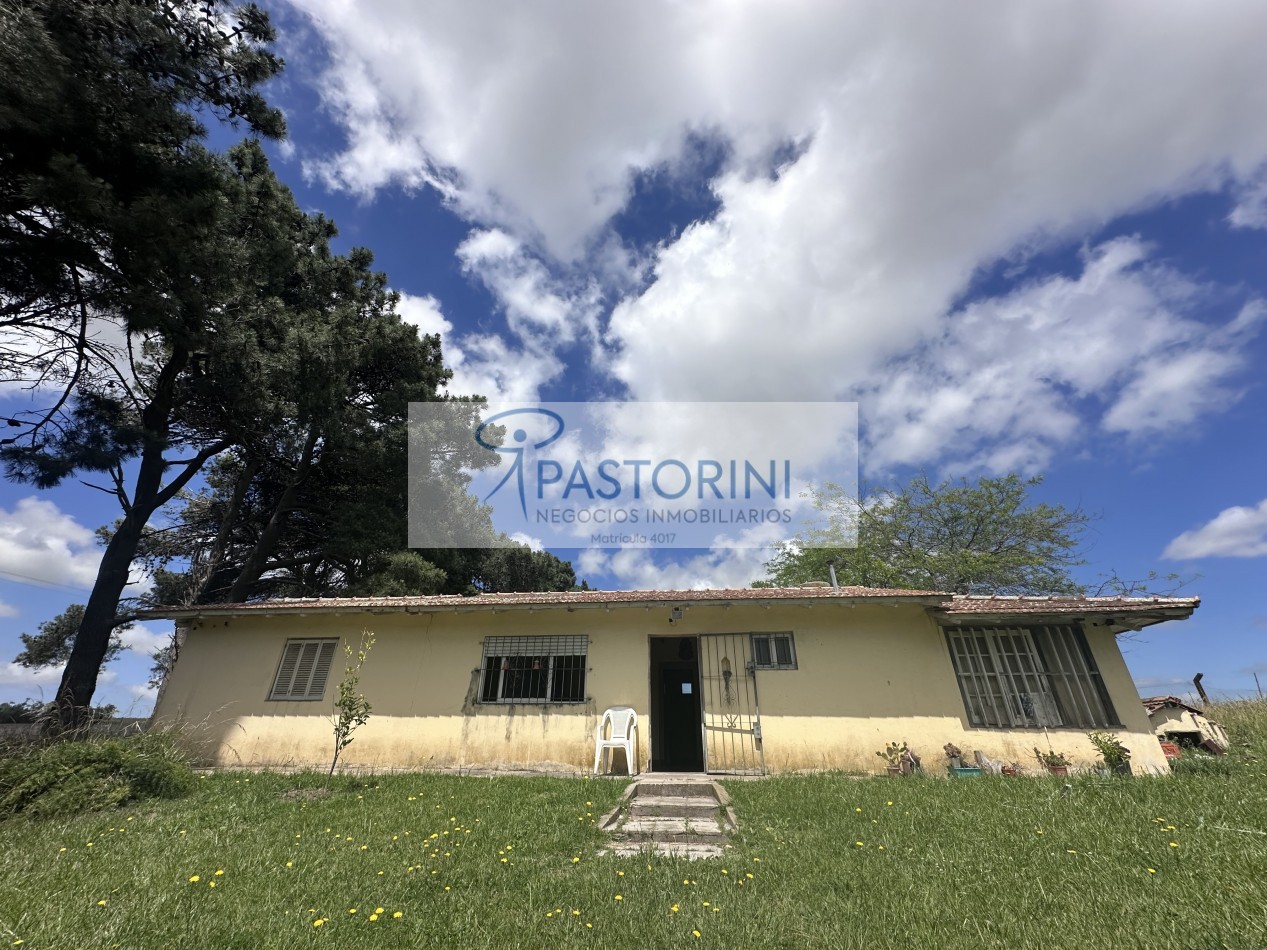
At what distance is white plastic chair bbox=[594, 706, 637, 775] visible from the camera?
831 centimetres

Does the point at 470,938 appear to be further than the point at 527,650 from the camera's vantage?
No

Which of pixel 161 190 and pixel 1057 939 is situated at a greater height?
pixel 161 190

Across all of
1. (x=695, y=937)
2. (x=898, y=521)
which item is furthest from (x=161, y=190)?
(x=898, y=521)

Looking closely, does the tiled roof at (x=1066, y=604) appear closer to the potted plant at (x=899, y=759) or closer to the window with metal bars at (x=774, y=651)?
the potted plant at (x=899, y=759)

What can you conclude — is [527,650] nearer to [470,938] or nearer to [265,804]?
[265,804]

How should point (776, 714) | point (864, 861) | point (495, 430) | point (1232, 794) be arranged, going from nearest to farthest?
point (864, 861) < point (1232, 794) < point (776, 714) < point (495, 430)

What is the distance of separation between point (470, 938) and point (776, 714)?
688 cm

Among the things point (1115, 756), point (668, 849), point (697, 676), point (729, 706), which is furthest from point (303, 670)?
point (1115, 756)

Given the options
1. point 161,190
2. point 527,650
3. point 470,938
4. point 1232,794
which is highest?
point 161,190

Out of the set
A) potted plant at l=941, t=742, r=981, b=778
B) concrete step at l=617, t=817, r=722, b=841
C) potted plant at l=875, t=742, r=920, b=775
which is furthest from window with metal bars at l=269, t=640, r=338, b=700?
potted plant at l=941, t=742, r=981, b=778

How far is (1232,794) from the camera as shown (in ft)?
17.4

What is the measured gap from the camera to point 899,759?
803 cm

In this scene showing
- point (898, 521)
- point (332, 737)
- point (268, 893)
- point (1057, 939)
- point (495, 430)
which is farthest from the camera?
point (898, 521)

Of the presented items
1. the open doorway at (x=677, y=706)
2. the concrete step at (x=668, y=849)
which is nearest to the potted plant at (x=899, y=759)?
the open doorway at (x=677, y=706)
